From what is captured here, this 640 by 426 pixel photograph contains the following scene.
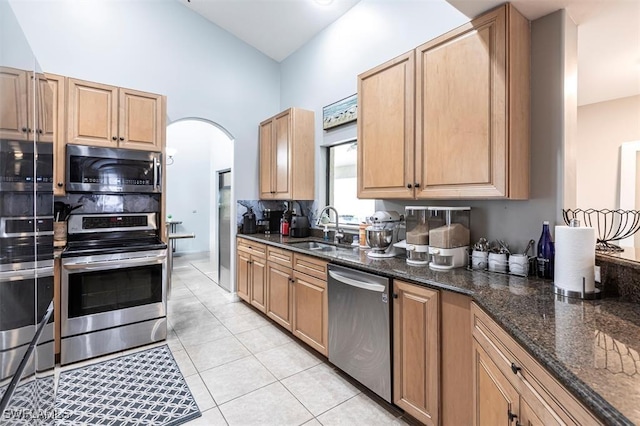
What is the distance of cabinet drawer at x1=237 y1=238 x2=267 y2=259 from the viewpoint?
3403 mm

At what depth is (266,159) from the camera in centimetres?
418

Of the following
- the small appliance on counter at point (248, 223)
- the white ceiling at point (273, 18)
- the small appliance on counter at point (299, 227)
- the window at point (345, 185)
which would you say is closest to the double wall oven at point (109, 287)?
the small appliance on counter at point (248, 223)

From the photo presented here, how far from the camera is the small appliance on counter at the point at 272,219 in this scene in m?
4.29

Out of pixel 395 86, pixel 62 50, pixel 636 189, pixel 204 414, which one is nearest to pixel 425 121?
pixel 395 86

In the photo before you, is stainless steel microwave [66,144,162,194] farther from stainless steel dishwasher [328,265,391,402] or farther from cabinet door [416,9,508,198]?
cabinet door [416,9,508,198]

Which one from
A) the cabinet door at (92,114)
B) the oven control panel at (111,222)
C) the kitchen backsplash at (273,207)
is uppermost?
the cabinet door at (92,114)

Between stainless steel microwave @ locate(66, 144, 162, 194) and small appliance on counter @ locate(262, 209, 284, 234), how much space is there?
4.91ft

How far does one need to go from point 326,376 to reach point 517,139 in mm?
2141

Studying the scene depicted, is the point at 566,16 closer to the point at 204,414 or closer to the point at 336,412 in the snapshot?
the point at 336,412

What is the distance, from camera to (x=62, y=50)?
10.2ft

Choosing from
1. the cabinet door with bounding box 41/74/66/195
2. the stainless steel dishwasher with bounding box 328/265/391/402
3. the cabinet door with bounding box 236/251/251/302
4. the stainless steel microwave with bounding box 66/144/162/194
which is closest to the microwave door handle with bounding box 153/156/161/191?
the stainless steel microwave with bounding box 66/144/162/194

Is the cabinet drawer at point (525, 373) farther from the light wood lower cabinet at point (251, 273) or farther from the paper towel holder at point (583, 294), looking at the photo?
the light wood lower cabinet at point (251, 273)

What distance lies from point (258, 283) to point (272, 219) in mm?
1109

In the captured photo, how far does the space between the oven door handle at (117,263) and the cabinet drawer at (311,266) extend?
1.36 m
